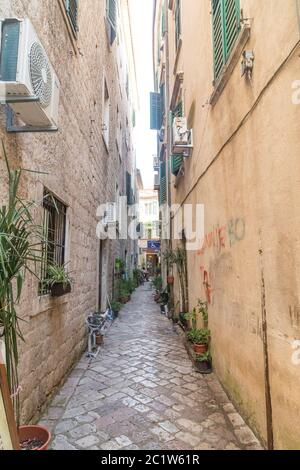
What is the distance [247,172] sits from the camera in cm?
287

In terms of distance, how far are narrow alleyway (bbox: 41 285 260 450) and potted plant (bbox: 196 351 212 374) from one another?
119 millimetres

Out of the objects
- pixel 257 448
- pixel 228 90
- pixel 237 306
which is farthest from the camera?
pixel 228 90

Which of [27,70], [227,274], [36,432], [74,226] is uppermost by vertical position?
[27,70]

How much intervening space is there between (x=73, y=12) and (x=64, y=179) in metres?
2.73

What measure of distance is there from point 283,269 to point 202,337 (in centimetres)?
272

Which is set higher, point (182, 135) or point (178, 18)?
point (178, 18)

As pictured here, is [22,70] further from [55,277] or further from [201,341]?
[201,341]

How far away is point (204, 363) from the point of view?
14.3ft

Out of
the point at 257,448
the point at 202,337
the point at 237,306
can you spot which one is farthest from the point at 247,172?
the point at 202,337

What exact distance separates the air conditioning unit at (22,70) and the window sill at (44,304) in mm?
1825

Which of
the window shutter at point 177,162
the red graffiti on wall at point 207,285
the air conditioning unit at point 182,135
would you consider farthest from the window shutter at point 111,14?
the red graffiti on wall at point 207,285

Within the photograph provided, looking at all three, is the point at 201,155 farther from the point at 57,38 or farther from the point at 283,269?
the point at 283,269

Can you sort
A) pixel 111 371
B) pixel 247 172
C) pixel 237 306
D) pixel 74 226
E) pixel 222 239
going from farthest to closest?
pixel 74 226, pixel 111 371, pixel 222 239, pixel 237 306, pixel 247 172

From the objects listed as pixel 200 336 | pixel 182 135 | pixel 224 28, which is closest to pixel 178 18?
pixel 182 135
